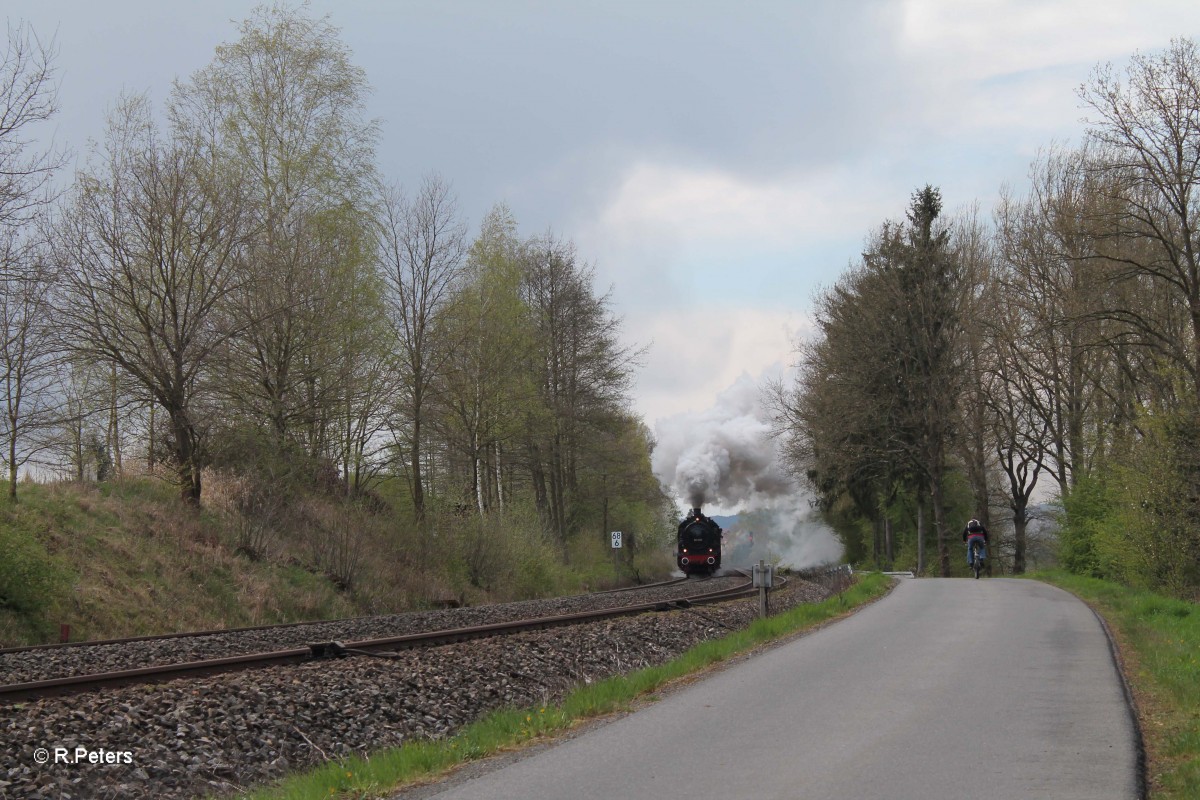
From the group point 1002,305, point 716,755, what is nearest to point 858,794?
point 716,755

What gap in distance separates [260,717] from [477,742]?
1900 mm

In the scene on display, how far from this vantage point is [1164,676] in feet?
34.3

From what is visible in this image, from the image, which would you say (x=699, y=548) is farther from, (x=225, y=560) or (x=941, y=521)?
(x=225, y=560)

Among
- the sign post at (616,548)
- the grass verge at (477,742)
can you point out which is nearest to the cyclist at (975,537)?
the sign post at (616,548)

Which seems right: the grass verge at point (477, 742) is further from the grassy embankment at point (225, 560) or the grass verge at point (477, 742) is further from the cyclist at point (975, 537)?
the cyclist at point (975, 537)

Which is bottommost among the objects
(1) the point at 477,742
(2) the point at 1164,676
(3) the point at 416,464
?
(2) the point at 1164,676

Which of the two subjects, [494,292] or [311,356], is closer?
[311,356]

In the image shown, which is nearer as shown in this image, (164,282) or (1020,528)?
(164,282)

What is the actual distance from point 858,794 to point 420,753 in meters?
3.23

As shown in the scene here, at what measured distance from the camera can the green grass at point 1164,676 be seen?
6770 mm

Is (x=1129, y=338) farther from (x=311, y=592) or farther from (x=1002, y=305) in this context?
(x=311, y=592)

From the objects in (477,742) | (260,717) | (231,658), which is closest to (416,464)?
(231,658)

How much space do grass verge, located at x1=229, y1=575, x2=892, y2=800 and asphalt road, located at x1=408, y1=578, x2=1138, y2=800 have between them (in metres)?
0.47

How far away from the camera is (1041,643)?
13.3 metres
